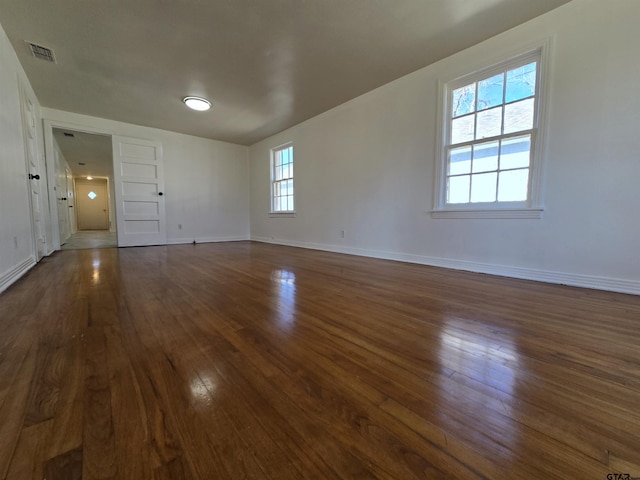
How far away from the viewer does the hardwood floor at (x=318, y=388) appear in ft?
2.10

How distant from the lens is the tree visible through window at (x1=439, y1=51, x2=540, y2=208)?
252 cm

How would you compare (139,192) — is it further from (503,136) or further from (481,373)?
(481,373)

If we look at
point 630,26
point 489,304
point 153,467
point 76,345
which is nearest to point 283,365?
point 153,467

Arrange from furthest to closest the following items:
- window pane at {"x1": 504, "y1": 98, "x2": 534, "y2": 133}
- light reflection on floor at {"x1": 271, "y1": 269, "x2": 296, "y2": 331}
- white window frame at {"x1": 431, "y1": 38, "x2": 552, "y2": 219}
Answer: window pane at {"x1": 504, "y1": 98, "x2": 534, "y2": 133}, white window frame at {"x1": 431, "y1": 38, "x2": 552, "y2": 219}, light reflection on floor at {"x1": 271, "y1": 269, "x2": 296, "y2": 331}

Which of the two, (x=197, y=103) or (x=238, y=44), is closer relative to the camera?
(x=238, y=44)

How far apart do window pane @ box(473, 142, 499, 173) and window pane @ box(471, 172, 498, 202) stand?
0.07 m

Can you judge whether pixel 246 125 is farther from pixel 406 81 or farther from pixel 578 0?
pixel 578 0

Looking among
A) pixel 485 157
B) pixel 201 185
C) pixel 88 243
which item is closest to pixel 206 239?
pixel 201 185

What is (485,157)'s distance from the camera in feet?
9.13

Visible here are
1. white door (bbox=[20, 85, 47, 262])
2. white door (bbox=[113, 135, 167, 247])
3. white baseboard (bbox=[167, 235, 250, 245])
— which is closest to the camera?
white door (bbox=[20, 85, 47, 262])

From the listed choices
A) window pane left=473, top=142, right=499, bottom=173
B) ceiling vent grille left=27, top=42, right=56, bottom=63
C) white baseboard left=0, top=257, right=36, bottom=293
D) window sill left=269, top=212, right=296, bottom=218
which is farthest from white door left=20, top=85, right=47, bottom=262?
window pane left=473, top=142, right=499, bottom=173

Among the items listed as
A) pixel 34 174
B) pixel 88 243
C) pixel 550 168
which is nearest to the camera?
pixel 550 168

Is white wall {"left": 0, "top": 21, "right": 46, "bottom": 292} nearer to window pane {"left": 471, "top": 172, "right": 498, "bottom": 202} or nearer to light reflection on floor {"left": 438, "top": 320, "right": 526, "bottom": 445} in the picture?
light reflection on floor {"left": 438, "top": 320, "right": 526, "bottom": 445}

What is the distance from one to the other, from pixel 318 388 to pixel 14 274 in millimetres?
3154
